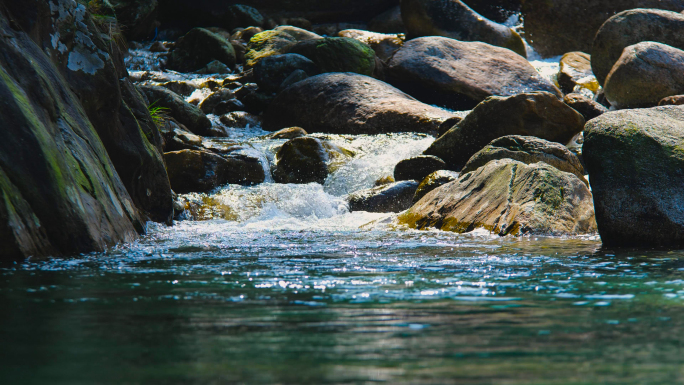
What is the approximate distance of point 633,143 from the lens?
5.80 m

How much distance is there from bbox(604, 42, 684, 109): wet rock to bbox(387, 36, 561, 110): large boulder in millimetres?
1999

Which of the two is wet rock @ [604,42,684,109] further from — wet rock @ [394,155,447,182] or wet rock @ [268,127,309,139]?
wet rock @ [268,127,309,139]

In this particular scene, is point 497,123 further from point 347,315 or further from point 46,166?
point 347,315

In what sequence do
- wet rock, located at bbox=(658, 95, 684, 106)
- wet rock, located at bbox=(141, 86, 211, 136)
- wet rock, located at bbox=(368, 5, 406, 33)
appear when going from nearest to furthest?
wet rock, located at bbox=(658, 95, 684, 106) < wet rock, located at bbox=(141, 86, 211, 136) < wet rock, located at bbox=(368, 5, 406, 33)

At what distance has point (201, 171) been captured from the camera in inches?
424

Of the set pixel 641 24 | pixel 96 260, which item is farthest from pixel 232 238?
pixel 641 24

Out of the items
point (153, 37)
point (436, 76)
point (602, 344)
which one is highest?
point (153, 37)

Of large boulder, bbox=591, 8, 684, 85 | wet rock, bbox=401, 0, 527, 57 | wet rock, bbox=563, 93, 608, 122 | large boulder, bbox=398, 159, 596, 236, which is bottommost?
large boulder, bbox=398, 159, 596, 236

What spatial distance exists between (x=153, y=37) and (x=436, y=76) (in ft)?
39.8

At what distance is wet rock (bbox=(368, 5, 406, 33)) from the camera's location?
80.6 feet

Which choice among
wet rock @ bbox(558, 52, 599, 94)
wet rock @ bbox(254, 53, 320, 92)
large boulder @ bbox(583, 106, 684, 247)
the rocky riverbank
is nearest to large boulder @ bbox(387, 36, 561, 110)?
the rocky riverbank

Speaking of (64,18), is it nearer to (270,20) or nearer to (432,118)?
(432,118)

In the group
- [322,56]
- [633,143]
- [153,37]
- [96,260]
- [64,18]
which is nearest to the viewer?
[96,260]

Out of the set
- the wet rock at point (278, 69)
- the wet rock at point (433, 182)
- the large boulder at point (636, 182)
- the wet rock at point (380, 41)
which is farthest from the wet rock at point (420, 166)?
the wet rock at point (380, 41)
